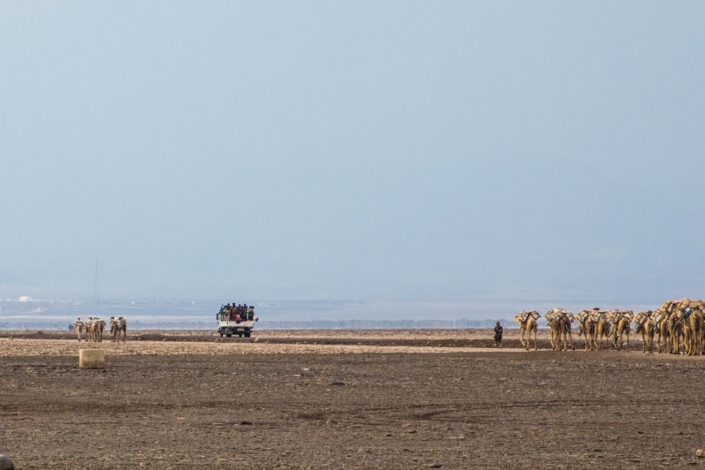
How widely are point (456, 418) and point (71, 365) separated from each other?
15.8 metres

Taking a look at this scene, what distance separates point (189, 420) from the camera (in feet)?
64.5

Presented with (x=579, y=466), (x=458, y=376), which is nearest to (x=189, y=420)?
(x=579, y=466)

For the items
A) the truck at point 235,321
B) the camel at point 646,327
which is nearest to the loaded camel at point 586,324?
the camel at point 646,327

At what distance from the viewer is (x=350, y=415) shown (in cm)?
2050

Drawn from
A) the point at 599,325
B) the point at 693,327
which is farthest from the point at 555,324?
the point at 693,327

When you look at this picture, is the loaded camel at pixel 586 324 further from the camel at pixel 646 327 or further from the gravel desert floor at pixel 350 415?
the gravel desert floor at pixel 350 415

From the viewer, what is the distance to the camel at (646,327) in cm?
4362

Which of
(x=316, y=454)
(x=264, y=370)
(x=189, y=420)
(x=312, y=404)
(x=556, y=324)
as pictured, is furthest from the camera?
(x=556, y=324)

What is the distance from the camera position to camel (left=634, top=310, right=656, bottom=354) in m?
43.6

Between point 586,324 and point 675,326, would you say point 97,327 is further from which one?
point 675,326

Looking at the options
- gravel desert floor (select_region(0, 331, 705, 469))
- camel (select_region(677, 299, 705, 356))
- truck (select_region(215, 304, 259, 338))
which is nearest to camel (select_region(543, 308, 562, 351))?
camel (select_region(677, 299, 705, 356))

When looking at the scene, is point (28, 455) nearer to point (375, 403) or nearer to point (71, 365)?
point (375, 403)

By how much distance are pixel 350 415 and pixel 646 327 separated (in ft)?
84.6

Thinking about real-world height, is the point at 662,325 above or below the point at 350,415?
above
